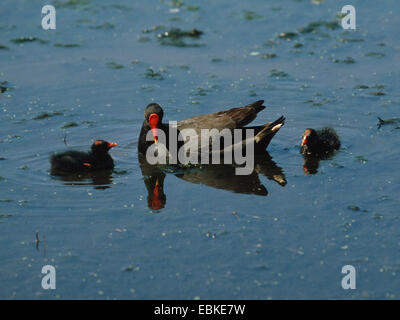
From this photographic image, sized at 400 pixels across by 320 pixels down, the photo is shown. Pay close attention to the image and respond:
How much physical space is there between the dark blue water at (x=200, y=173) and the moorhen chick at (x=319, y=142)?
176 millimetres

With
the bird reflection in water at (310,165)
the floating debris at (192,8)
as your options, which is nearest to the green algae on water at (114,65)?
the floating debris at (192,8)

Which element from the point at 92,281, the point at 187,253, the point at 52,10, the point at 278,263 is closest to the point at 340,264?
the point at 278,263

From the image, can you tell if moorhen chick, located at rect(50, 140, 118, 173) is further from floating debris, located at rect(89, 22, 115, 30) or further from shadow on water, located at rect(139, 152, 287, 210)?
floating debris, located at rect(89, 22, 115, 30)

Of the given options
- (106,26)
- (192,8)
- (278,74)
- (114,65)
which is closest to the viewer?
(278,74)

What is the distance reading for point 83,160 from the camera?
8.04m

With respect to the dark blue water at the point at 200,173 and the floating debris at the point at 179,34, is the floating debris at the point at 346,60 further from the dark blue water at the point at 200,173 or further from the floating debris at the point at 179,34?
the floating debris at the point at 179,34

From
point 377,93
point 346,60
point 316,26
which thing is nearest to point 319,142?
point 377,93

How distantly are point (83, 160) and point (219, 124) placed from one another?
67.3 inches

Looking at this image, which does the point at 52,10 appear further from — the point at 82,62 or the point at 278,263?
the point at 278,263

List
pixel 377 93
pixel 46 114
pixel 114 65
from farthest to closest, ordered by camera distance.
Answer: pixel 114 65, pixel 377 93, pixel 46 114

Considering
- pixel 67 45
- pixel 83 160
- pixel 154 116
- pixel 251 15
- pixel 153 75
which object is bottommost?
pixel 83 160

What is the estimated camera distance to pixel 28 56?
11.6 m

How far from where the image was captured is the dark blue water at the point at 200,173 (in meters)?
5.89

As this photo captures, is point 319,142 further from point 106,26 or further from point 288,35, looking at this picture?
point 106,26
